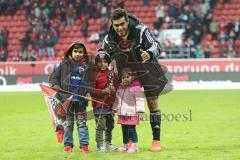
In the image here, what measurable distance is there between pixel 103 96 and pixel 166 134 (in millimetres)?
2356

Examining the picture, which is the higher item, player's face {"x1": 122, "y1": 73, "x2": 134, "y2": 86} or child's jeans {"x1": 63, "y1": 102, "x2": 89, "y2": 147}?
player's face {"x1": 122, "y1": 73, "x2": 134, "y2": 86}

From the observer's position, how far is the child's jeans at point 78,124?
8391mm

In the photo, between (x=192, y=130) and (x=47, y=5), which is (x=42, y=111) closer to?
(x=192, y=130)

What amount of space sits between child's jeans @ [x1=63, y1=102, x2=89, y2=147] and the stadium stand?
1905 centimetres

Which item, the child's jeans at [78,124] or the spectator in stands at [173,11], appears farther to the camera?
the spectator in stands at [173,11]

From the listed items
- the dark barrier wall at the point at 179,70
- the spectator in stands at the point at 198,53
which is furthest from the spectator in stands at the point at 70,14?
the spectator in stands at the point at 198,53

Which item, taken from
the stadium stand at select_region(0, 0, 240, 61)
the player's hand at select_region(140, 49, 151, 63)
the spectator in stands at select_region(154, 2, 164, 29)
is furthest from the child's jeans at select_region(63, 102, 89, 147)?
the spectator in stands at select_region(154, 2, 164, 29)

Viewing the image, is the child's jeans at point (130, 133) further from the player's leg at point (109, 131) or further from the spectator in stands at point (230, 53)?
the spectator in stands at point (230, 53)

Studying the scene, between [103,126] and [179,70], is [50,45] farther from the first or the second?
[103,126]

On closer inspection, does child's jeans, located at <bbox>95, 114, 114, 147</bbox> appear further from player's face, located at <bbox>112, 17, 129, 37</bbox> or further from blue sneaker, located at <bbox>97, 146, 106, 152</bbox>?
player's face, located at <bbox>112, 17, 129, 37</bbox>

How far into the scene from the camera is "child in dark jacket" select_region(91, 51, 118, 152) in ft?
27.8

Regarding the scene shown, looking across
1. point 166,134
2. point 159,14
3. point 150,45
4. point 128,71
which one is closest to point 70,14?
point 159,14

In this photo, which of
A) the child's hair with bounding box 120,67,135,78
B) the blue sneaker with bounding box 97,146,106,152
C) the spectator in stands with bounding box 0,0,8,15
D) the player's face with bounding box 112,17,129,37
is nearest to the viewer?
the player's face with bounding box 112,17,129,37

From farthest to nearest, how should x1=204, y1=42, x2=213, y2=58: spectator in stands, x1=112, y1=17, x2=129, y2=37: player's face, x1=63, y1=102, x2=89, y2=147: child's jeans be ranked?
x1=204, y1=42, x2=213, y2=58: spectator in stands
x1=63, y1=102, x2=89, y2=147: child's jeans
x1=112, y1=17, x2=129, y2=37: player's face
